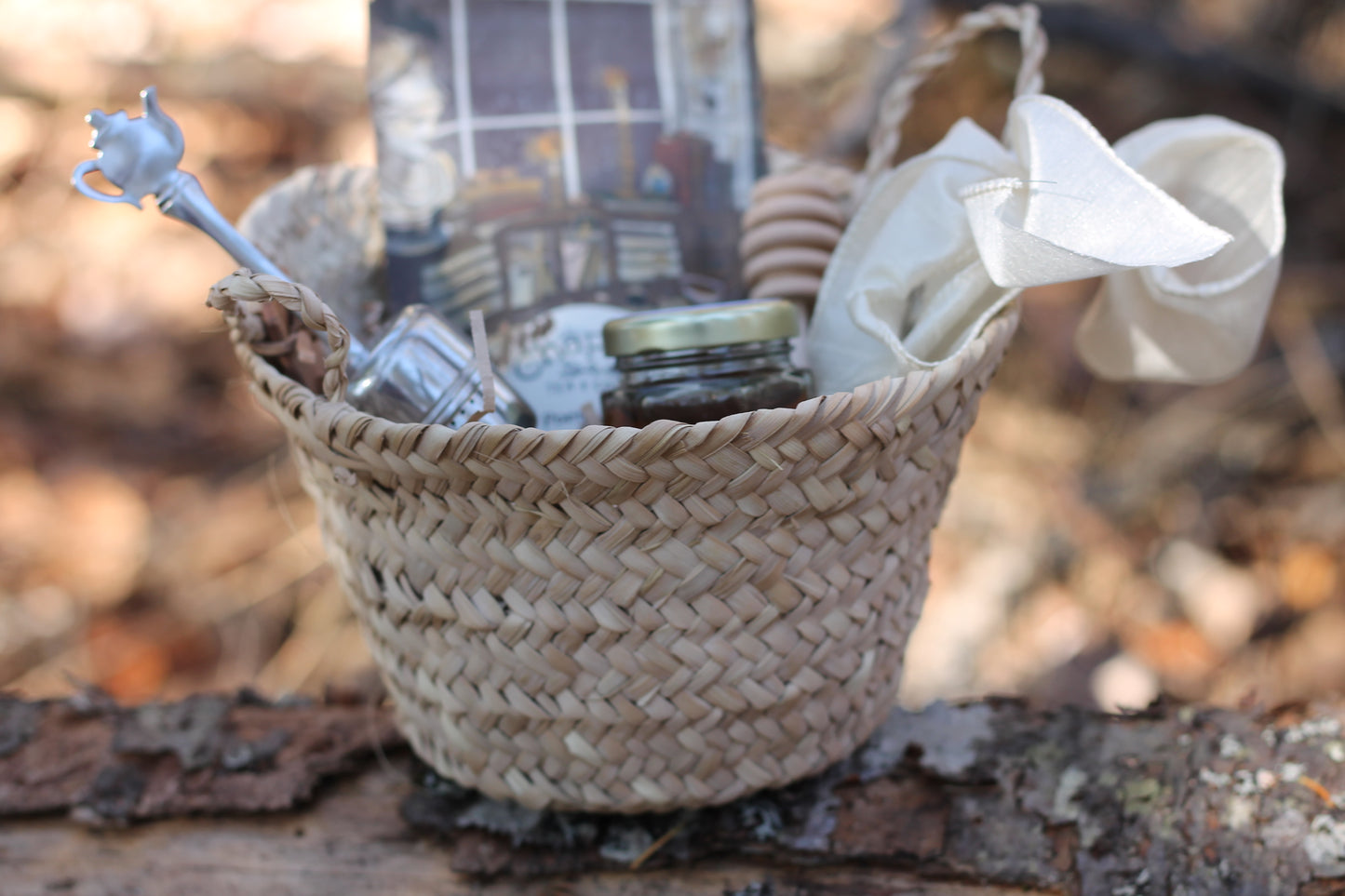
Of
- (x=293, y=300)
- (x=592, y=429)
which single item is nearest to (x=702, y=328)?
(x=592, y=429)

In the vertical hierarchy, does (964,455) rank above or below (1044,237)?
below

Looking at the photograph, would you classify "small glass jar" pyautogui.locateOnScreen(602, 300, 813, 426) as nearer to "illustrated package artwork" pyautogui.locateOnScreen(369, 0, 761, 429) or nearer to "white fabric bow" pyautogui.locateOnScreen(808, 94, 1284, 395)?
"white fabric bow" pyautogui.locateOnScreen(808, 94, 1284, 395)

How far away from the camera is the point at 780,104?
254 centimetres

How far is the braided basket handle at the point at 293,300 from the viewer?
0.53 metres

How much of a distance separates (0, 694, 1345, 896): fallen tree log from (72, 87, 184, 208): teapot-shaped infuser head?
46cm

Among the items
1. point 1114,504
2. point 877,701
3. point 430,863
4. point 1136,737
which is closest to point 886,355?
point 877,701

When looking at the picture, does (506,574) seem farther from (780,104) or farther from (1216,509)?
(780,104)

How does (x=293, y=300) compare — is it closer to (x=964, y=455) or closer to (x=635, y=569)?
(x=635, y=569)

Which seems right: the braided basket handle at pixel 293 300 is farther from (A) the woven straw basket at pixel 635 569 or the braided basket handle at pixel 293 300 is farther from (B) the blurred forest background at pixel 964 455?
(B) the blurred forest background at pixel 964 455

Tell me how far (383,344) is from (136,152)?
0.66 feet

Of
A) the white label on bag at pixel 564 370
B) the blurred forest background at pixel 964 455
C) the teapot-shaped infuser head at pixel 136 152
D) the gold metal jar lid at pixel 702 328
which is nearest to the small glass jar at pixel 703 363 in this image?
the gold metal jar lid at pixel 702 328

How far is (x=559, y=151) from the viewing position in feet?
2.95

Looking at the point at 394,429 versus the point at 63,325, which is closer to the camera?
the point at 394,429

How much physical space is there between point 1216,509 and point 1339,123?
970 mm
